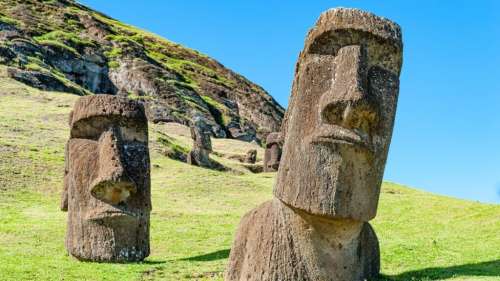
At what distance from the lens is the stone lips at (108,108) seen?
48.6 feet

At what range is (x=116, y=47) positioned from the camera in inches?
3396

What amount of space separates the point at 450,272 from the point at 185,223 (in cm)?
1160

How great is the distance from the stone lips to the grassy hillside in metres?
3.05

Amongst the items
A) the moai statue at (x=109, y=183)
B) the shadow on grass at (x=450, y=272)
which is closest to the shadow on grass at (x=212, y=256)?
the moai statue at (x=109, y=183)

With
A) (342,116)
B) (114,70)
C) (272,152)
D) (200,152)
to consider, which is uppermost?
(114,70)

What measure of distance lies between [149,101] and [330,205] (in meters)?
62.5

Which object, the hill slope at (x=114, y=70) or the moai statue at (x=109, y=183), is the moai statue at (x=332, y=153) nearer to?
the moai statue at (x=109, y=183)

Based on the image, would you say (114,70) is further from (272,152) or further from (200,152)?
(272,152)

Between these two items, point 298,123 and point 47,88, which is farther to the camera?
point 47,88

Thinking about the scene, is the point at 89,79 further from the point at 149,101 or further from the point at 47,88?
the point at 47,88

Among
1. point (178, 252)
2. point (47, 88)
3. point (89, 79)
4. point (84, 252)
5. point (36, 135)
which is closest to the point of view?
point (84, 252)

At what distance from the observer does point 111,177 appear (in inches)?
556

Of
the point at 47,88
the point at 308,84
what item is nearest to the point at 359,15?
the point at 308,84

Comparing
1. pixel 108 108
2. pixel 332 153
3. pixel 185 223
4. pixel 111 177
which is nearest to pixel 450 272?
pixel 332 153
